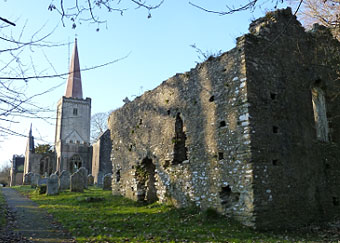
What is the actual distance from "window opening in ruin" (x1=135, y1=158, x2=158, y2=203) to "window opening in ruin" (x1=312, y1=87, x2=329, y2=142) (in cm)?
690

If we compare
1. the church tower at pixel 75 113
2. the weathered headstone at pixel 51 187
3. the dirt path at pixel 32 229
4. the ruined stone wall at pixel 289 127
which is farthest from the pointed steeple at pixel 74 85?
the ruined stone wall at pixel 289 127

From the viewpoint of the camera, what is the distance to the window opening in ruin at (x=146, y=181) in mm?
13312

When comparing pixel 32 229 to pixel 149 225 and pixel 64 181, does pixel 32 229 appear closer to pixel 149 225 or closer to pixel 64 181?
pixel 149 225

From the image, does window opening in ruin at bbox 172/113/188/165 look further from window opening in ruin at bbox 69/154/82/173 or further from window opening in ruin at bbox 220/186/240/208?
window opening in ruin at bbox 69/154/82/173

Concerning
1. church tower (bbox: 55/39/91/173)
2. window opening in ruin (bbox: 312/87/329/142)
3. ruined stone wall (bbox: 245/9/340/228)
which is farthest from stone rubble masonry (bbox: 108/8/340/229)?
church tower (bbox: 55/39/91/173)

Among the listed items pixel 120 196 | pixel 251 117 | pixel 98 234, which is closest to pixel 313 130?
pixel 251 117

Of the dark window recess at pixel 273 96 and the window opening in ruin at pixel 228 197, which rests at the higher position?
the dark window recess at pixel 273 96

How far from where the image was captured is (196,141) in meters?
10.9

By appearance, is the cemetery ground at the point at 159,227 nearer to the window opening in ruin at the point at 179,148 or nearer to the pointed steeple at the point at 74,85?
the window opening in ruin at the point at 179,148

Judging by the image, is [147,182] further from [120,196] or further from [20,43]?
[20,43]

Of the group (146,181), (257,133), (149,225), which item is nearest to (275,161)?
(257,133)

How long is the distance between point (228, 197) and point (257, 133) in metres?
2.14

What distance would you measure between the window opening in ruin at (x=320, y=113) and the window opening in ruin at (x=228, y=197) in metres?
4.26

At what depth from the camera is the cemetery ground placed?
7395mm
